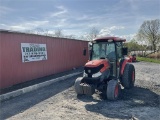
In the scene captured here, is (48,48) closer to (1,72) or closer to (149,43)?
(1,72)

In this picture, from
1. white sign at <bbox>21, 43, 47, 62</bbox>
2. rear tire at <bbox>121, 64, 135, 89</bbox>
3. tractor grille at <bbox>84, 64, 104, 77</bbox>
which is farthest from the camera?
white sign at <bbox>21, 43, 47, 62</bbox>

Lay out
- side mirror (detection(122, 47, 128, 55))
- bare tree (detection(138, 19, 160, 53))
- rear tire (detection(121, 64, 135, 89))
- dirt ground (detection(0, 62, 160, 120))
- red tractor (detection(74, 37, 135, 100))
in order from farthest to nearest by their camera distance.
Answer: bare tree (detection(138, 19, 160, 53)), rear tire (detection(121, 64, 135, 89)), side mirror (detection(122, 47, 128, 55)), red tractor (detection(74, 37, 135, 100)), dirt ground (detection(0, 62, 160, 120))

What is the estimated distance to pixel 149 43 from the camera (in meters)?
39.1

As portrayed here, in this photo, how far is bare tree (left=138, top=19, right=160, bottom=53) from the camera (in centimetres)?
3841

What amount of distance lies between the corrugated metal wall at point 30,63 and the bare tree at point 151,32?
26.2 m

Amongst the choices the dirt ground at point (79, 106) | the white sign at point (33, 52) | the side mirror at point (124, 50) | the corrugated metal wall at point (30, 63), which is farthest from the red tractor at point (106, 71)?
the white sign at point (33, 52)

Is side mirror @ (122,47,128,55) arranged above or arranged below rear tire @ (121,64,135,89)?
above

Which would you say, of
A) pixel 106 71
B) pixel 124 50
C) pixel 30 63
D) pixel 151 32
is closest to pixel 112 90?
pixel 106 71

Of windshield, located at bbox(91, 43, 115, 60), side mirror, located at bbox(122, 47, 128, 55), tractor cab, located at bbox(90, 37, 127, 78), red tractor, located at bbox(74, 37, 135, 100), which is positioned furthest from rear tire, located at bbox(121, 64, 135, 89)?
windshield, located at bbox(91, 43, 115, 60)

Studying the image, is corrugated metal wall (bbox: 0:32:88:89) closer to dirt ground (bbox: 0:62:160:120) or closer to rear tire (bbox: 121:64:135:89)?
dirt ground (bbox: 0:62:160:120)

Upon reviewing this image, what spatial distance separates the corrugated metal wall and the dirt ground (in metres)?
1.88

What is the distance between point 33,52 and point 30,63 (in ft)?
2.18

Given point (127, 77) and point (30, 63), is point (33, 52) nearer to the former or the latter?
point (30, 63)

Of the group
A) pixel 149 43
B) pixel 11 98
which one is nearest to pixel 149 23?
pixel 149 43
